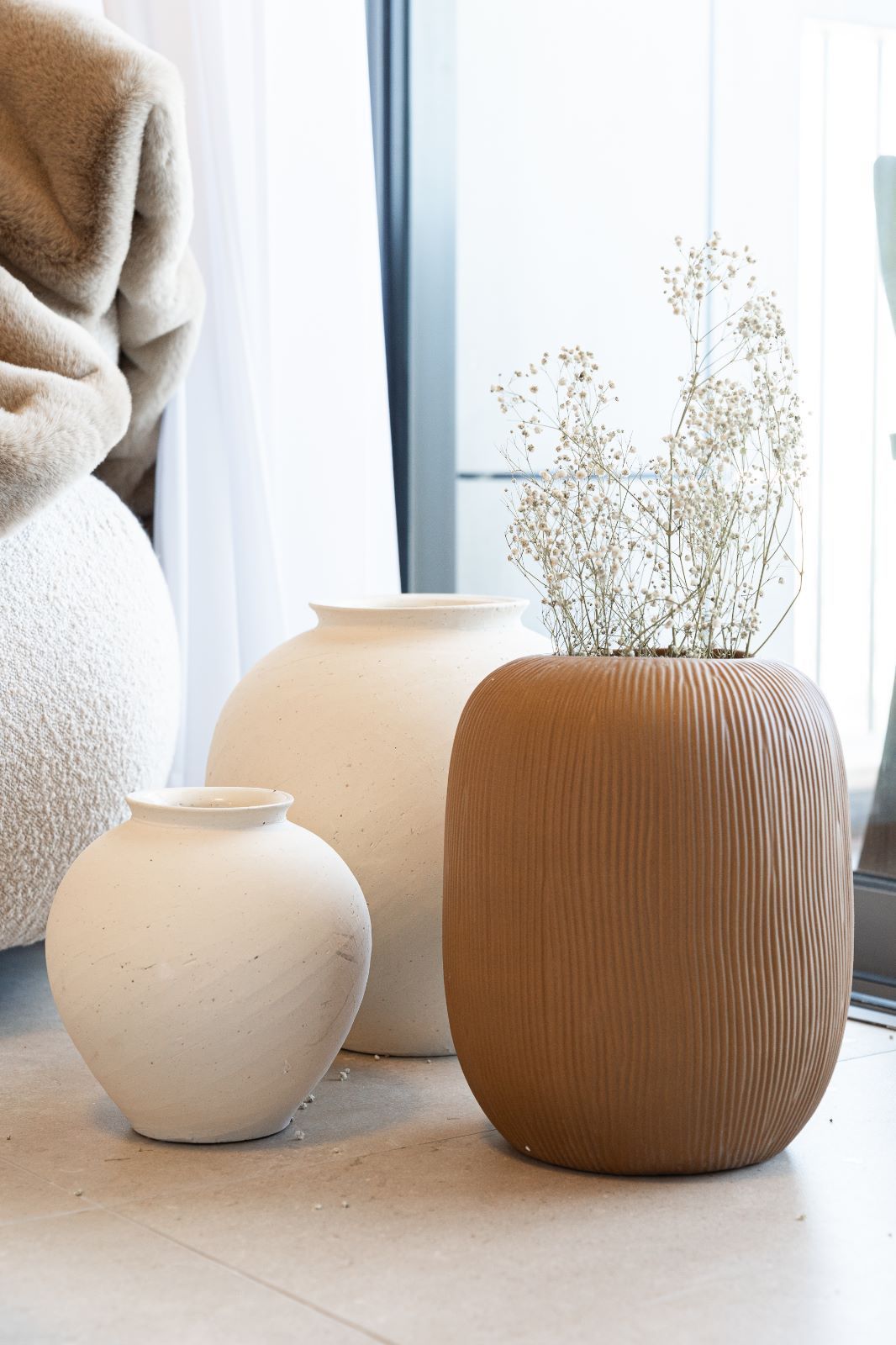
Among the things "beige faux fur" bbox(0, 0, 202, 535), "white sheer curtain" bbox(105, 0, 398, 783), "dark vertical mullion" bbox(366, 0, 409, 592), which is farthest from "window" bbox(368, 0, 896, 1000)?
"beige faux fur" bbox(0, 0, 202, 535)

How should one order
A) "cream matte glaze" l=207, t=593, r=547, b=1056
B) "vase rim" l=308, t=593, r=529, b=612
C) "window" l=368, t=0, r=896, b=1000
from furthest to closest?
"window" l=368, t=0, r=896, b=1000 → "vase rim" l=308, t=593, r=529, b=612 → "cream matte glaze" l=207, t=593, r=547, b=1056

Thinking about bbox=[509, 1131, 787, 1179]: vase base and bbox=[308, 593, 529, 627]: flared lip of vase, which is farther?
bbox=[308, 593, 529, 627]: flared lip of vase

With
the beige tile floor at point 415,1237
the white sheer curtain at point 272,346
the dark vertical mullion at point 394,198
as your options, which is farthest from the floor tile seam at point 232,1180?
the dark vertical mullion at point 394,198

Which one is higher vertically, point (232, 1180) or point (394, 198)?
point (394, 198)

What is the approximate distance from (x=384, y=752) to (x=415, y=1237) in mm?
495

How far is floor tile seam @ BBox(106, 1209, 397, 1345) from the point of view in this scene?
3.19 feet

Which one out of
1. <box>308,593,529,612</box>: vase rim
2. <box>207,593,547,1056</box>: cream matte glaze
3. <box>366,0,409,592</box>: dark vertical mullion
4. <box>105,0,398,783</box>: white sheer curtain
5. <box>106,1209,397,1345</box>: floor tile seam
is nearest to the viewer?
<box>106,1209,397,1345</box>: floor tile seam

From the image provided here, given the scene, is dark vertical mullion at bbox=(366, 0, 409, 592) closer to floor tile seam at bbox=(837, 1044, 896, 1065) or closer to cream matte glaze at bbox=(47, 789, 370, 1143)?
floor tile seam at bbox=(837, 1044, 896, 1065)

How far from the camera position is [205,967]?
4.02ft

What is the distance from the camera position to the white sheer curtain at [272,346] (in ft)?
7.41

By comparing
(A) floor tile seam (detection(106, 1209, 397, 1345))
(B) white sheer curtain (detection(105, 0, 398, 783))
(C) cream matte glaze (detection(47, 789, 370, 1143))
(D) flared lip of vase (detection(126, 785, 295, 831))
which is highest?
(B) white sheer curtain (detection(105, 0, 398, 783))

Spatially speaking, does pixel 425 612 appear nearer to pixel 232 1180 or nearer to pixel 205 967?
pixel 205 967

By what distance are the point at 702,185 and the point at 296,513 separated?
75 centimetres

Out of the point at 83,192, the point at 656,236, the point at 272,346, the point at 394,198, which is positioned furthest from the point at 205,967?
the point at 394,198
